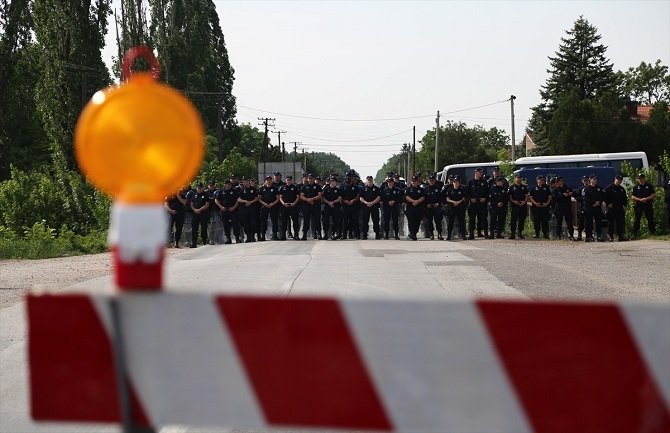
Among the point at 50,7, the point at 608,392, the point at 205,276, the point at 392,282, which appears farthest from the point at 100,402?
the point at 50,7

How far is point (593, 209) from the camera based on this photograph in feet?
86.7

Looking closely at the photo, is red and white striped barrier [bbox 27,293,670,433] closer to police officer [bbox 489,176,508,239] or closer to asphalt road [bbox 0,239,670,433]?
asphalt road [bbox 0,239,670,433]

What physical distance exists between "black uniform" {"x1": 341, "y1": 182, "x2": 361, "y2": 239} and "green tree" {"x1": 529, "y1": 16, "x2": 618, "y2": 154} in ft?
191

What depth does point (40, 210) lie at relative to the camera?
105 feet

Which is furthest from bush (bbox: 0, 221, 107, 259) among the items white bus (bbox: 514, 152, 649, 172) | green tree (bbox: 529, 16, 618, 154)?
green tree (bbox: 529, 16, 618, 154)

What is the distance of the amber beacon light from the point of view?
1716 millimetres

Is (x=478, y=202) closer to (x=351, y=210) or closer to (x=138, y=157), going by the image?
(x=351, y=210)

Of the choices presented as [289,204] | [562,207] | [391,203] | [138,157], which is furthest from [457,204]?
[138,157]

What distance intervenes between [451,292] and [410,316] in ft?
33.1

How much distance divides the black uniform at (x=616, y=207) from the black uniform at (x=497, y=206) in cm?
313

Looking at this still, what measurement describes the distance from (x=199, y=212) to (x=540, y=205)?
34.8 feet

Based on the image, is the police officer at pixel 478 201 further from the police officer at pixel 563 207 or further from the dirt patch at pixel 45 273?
the dirt patch at pixel 45 273

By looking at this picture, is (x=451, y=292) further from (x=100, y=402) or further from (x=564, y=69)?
(x=564, y=69)

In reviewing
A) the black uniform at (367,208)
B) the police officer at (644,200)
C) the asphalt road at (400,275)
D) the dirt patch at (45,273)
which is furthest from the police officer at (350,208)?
the dirt patch at (45,273)
